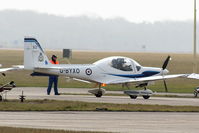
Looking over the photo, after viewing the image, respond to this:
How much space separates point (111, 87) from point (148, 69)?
1120 cm

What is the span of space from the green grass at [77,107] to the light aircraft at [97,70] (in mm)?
6765

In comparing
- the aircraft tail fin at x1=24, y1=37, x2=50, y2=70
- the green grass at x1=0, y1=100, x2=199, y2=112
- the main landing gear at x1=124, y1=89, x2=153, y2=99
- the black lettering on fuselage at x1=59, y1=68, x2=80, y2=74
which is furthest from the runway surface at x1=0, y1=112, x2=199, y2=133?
the aircraft tail fin at x1=24, y1=37, x2=50, y2=70

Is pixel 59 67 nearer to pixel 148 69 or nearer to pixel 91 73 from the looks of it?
pixel 91 73

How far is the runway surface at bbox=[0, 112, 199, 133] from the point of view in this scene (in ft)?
79.3

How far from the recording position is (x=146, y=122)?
85.8ft

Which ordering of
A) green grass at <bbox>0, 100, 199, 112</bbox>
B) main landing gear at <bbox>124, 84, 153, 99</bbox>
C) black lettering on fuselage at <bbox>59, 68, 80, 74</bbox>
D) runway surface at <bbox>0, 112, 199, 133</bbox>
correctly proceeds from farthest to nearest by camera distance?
1. black lettering on fuselage at <bbox>59, 68, 80, 74</bbox>
2. main landing gear at <bbox>124, 84, 153, 99</bbox>
3. green grass at <bbox>0, 100, 199, 112</bbox>
4. runway surface at <bbox>0, 112, 199, 133</bbox>

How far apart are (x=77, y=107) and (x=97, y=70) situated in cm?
998

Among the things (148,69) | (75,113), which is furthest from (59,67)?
(75,113)

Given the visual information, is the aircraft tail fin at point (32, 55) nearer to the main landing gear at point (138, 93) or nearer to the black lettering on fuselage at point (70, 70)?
the black lettering on fuselage at point (70, 70)

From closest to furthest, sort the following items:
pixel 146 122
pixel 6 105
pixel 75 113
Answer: pixel 146 122 < pixel 75 113 < pixel 6 105

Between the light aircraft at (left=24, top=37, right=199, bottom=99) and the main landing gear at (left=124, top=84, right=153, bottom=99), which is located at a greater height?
the light aircraft at (left=24, top=37, right=199, bottom=99)

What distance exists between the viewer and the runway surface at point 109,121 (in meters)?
24.2

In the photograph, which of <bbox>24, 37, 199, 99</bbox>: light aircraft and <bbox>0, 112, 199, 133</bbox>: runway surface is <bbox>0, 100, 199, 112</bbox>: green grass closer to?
<bbox>0, 112, 199, 133</bbox>: runway surface

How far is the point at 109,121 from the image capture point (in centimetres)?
2634
